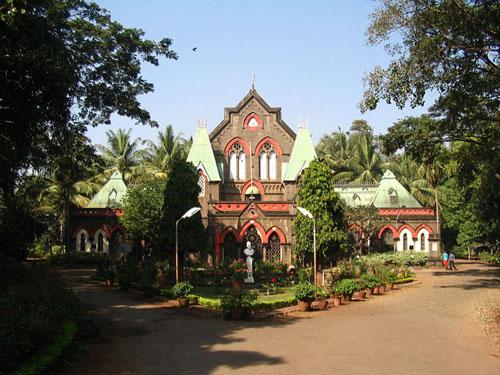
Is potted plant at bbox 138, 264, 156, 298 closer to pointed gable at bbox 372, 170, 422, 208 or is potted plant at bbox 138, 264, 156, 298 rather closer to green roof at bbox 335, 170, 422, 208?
green roof at bbox 335, 170, 422, 208

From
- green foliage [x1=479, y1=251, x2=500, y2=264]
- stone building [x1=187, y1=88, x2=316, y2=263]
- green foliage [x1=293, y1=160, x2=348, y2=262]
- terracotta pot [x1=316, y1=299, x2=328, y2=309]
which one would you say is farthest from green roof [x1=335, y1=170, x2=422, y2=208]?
terracotta pot [x1=316, y1=299, x2=328, y2=309]

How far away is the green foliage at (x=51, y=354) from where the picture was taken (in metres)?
9.23

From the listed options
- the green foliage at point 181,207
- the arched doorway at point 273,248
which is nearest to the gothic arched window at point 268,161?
the arched doorway at point 273,248

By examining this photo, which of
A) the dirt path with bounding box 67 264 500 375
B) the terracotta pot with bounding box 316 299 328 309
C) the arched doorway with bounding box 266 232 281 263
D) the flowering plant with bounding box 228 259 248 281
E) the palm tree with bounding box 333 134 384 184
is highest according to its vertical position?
the palm tree with bounding box 333 134 384 184

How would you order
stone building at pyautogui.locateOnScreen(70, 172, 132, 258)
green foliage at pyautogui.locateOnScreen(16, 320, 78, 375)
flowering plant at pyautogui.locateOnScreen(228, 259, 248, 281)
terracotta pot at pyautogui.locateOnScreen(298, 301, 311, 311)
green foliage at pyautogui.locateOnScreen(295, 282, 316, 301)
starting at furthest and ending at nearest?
stone building at pyautogui.locateOnScreen(70, 172, 132, 258)
flowering plant at pyautogui.locateOnScreen(228, 259, 248, 281)
terracotta pot at pyautogui.locateOnScreen(298, 301, 311, 311)
green foliage at pyautogui.locateOnScreen(295, 282, 316, 301)
green foliage at pyautogui.locateOnScreen(16, 320, 78, 375)

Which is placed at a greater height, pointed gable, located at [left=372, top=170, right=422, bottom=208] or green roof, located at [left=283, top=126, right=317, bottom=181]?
green roof, located at [left=283, top=126, right=317, bottom=181]

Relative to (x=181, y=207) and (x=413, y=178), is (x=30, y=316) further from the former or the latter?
(x=413, y=178)

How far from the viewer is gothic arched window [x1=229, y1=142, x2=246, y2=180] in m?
42.9

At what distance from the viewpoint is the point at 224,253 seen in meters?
38.8

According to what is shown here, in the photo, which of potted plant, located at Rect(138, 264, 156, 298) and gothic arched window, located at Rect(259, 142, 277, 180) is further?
gothic arched window, located at Rect(259, 142, 277, 180)

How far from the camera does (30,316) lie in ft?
35.5

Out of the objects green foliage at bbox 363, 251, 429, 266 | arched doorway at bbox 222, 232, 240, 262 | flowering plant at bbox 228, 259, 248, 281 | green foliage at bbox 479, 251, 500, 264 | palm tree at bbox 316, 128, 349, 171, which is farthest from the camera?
palm tree at bbox 316, 128, 349, 171

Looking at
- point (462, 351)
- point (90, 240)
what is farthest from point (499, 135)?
point (90, 240)

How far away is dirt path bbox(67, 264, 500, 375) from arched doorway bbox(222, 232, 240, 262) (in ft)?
58.3
